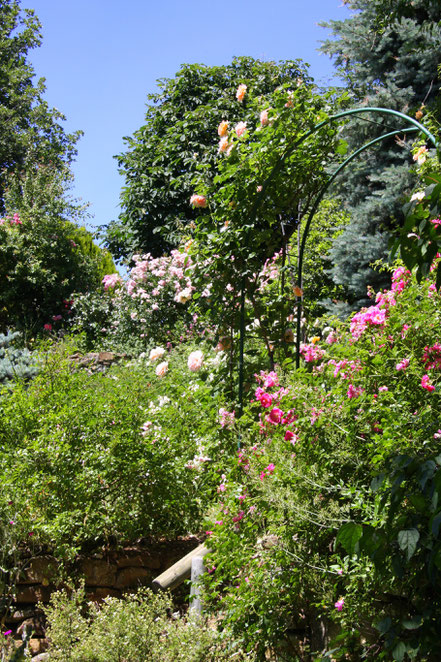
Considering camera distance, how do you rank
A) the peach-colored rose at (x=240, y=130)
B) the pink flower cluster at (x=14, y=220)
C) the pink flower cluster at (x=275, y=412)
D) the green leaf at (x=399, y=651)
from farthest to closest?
the pink flower cluster at (x=14, y=220)
the peach-colored rose at (x=240, y=130)
the pink flower cluster at (x=275, y=412)
the green leaf at (x=399, y=651)

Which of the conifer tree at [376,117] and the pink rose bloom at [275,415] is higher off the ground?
the conifer tree at [376,117]

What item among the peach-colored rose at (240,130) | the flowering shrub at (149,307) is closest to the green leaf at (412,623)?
the peach-colored rose at (240,130)

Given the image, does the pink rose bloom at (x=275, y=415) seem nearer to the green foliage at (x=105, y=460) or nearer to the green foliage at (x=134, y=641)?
the green foliage at (x=105, y=460)

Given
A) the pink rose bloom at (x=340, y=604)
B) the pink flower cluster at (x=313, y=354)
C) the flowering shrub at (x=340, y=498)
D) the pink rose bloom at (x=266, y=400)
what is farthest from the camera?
the pink flower cluster at (x=313, y=354)

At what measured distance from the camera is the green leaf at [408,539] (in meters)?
1.55

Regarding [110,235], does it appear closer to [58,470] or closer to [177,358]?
[177,358]

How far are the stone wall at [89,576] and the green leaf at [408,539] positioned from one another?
84.8 inches

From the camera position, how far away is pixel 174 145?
9.99m

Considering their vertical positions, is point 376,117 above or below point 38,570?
above

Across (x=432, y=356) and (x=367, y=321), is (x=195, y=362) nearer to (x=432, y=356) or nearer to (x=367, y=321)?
(x=367, y=321)

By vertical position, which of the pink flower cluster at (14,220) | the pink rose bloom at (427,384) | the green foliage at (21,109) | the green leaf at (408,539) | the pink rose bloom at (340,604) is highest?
the green foliage at (21,109)

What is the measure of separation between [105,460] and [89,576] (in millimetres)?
665

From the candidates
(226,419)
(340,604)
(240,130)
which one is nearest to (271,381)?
(226,419)

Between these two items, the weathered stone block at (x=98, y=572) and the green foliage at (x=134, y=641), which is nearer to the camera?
the green foliage at (x=134, y=641)
